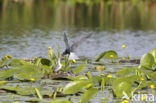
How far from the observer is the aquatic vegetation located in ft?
14.8

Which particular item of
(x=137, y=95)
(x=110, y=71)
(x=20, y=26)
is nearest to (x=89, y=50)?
(x=110, y=71)

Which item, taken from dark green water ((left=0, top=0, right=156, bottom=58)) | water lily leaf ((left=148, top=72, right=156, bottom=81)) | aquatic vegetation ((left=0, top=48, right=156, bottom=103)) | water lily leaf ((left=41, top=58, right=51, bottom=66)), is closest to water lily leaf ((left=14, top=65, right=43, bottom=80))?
aquatic vegetation ((left=0, top=48, right=156, bottom=103))

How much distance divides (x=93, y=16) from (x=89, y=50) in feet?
29.4

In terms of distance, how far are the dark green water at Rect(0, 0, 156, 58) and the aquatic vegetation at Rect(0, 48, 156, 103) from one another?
226cm

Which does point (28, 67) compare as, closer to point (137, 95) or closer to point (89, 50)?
point (137, 95)

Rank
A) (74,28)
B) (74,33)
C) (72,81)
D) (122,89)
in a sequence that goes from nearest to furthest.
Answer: (122,89), (72,81), (74,33), (74,28)

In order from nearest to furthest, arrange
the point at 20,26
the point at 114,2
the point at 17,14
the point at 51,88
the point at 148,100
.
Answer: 1. the point at 148,100
2. the point at 51,88
3. the point at 20,26
4. the point at 17,14
5. the point at 114,2

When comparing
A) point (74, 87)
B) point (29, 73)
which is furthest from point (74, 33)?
point (74, 87)

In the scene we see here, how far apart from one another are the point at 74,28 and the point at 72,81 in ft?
29.7

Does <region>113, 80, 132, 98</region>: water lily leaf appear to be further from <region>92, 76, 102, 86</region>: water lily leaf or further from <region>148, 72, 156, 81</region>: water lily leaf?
<region>148, 72, 156, 81</region>: water lily leaf

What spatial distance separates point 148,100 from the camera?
451cm

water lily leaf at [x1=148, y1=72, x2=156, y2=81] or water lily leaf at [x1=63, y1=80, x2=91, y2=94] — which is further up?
water lily leaf at [x1=148, y1=72, x2=156, y2=81]

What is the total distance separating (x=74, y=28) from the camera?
44.8ft

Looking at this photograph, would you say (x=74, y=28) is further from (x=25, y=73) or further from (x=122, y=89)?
(x=122, y=89)
